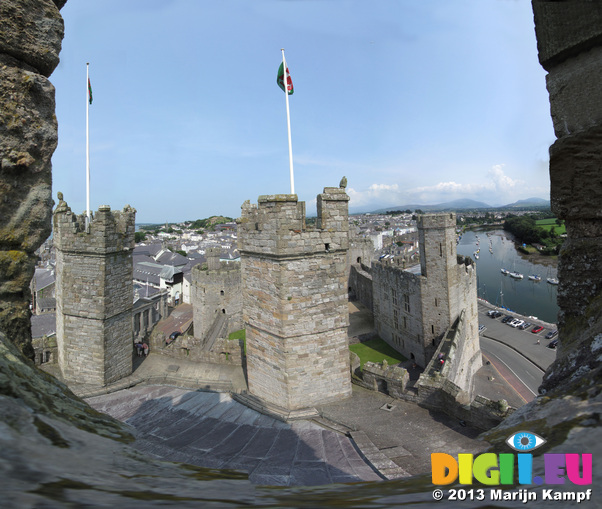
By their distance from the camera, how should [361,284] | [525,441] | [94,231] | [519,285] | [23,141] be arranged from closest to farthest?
[525,441], [23,141], [94,231], [361,284], [519,285]

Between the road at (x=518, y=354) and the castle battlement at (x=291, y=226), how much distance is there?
59.3ft

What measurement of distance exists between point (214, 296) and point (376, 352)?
1271cm

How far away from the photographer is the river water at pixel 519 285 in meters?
49.3

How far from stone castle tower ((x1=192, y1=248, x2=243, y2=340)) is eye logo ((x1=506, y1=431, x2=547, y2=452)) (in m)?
23.6

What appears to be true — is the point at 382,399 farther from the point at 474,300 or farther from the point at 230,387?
the point at 474,300

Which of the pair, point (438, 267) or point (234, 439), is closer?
point (234, 439)

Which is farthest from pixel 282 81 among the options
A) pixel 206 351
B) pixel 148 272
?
pixel 148 272

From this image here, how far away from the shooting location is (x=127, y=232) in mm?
11438

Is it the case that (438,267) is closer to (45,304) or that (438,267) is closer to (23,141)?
(23,141)

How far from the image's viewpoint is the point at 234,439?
812 centimetres

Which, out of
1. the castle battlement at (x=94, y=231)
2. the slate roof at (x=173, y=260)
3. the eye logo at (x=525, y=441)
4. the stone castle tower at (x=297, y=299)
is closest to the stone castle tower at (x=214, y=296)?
the castle battlement at (x=94, y=231)

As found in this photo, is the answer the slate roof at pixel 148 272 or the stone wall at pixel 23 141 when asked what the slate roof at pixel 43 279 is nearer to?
the slate roof at pixel 148 272

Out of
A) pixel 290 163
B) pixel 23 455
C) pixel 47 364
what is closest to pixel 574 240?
pixel 23 455

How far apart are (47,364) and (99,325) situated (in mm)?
3623
